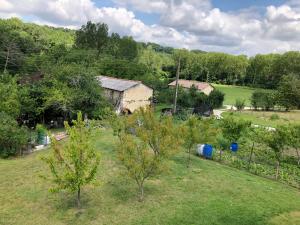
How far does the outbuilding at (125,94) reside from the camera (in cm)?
4281

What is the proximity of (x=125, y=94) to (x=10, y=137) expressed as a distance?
2136 cm

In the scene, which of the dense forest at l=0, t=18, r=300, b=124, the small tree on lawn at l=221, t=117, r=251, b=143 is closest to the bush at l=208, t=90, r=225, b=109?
the dense forest at l=0, t=18, r=300, b=124

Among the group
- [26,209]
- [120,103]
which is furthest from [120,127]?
[120,103]

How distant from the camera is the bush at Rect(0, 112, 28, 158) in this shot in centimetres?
2294

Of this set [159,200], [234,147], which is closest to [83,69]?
[234,147]

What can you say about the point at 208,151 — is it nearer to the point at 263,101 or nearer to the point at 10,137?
the point at 10,137

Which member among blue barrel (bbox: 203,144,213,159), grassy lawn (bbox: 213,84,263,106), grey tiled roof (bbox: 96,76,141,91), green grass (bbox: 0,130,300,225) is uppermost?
grey tiled roof (bbox: 96,76,141,91)

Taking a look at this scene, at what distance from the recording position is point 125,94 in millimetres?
42719

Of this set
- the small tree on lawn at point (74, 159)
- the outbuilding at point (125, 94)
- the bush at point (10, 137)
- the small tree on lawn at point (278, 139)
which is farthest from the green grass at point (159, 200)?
the outbuilding at point (125, 94)

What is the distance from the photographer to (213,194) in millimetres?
16125

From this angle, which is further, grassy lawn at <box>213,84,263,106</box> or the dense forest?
grassy lawn at <box>213,84,263,106</box>

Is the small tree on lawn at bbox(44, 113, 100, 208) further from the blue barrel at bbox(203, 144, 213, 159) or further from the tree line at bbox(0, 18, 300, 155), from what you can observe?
the blue barrel at bbox(203, 144, 213, 159)

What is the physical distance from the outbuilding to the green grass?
76.4 feet

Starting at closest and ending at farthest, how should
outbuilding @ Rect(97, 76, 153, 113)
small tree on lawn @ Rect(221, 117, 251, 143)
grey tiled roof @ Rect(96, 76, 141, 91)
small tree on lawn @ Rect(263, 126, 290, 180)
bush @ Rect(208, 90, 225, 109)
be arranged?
small tree on lawn @ Rect(263, 126, 290, 180) → small tree on lawn @ Rect(221, 117, 251, 143) → outbuilding @ Rect(97, 76, 153, 113) → grey tiled roof @ Rect(96, 76, 141, 91) → bush @ Rect(208, 90, 225, 109)
